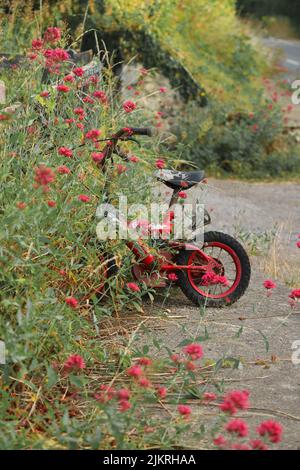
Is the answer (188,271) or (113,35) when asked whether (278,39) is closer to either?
(113,35)

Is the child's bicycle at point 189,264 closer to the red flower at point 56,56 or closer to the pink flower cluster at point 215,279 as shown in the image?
the pink flower cluster at point 215,279

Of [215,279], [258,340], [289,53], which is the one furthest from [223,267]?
[289,53]

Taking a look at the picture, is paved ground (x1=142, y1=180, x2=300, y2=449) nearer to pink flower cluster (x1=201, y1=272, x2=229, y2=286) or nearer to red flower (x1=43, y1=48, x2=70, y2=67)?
pink flower cluster (x1=201, y1=272, x2=229, y2=286)

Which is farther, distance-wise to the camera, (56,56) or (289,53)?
(289,53)

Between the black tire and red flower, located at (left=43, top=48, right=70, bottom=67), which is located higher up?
red flower, located at (left=43, top=48, right=70, bottom=67)

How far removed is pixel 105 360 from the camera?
14.4 feet

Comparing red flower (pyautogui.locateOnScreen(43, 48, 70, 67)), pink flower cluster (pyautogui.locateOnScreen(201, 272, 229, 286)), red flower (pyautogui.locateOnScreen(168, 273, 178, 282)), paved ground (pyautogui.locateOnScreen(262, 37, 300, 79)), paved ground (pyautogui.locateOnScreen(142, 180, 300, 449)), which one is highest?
red flower (pyautogui.locateOnScreen(43, 48, 70, 67))

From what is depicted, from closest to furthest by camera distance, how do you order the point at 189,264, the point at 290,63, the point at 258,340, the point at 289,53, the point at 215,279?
the point at 215,279
the point at 258,340
the point at 189,264
the point at 290,63
the point at 289,53

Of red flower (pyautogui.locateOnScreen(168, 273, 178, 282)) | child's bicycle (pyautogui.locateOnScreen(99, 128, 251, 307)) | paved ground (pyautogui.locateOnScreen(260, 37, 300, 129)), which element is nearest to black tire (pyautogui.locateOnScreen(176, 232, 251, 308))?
child's bicycle (pyautogui.locateOnScreen(99, 128, 251, 307))

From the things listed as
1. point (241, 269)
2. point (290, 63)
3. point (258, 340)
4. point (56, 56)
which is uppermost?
point (56, 56)

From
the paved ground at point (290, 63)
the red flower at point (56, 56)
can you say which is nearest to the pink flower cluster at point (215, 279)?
the red flower at point (56, 56)

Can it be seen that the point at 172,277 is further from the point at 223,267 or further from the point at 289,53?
the point at 289,53
